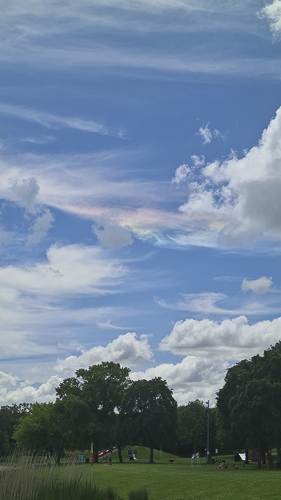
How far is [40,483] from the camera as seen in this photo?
19.5 m

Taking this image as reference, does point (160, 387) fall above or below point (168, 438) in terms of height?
above

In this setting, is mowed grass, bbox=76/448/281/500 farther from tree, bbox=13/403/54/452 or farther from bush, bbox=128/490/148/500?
tree, bbox=13/403/54/452

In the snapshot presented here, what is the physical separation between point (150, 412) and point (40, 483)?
62139 mm

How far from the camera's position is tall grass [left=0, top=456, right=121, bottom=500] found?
1856 cm

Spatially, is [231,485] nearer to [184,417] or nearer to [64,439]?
[64,439]

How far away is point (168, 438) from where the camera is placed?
78812 mm

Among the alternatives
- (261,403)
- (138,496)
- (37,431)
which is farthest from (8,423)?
(138,496)

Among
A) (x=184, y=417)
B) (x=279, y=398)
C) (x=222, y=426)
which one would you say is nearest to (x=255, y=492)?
(x=279, y=398)

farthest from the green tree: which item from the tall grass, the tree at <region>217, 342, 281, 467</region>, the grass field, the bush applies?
the tall grass

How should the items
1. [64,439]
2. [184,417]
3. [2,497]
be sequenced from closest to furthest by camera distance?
[2,497], [64,439], [184,417]

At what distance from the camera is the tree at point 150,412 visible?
78.4m

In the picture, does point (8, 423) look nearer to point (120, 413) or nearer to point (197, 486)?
point (120, 413)

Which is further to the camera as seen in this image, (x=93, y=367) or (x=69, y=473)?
(x=93, y=367)

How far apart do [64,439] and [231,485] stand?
61.2 meters
